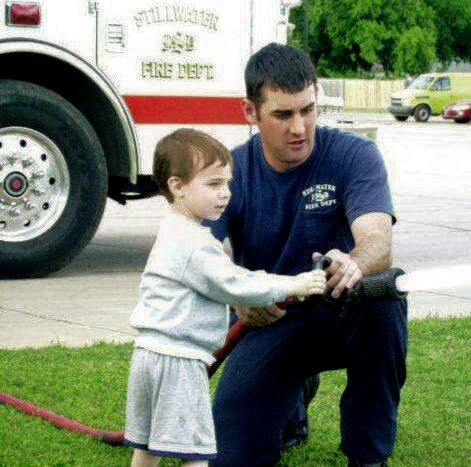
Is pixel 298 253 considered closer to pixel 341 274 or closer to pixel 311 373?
pixel 311 373

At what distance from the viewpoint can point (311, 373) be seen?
16.7ft

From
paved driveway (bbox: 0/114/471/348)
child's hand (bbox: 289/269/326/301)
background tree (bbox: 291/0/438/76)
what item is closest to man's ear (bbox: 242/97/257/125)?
child's hand (bbox: 289/269/326/301)

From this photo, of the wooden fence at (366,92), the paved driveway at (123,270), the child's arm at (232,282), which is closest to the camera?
the child's arm at (232,282)

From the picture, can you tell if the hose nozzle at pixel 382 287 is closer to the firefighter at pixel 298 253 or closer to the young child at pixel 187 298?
the young child at pixel 187 298

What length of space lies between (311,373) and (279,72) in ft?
3.50

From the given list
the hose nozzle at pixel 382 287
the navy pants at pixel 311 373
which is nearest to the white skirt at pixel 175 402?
the hose nozzle at pixel 382 287

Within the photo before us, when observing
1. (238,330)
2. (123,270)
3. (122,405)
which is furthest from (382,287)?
(123,270)

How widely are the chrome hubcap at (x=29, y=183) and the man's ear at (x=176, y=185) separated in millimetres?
4539

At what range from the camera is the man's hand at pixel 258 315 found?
4586mm

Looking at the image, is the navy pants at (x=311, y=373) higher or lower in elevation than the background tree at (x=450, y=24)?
lower

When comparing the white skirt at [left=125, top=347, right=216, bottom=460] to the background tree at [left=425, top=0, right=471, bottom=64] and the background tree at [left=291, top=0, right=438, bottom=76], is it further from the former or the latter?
the background tree at [left=425, top=0, right=471, bottom=64]

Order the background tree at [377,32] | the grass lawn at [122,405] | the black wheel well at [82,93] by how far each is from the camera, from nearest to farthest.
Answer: the grass lawn at [122,405] < the black wheel well at [82,93] < the background tree at [377,32]

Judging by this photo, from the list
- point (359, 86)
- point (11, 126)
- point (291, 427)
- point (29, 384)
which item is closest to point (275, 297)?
point (291, 427)

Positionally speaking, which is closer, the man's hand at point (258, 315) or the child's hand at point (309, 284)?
the child's hand at point (309, 284)
